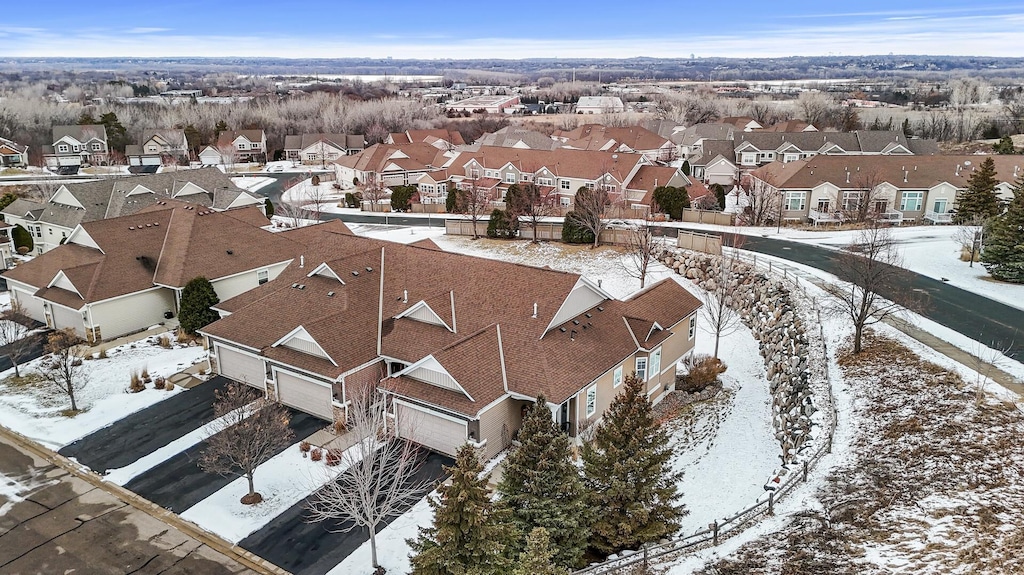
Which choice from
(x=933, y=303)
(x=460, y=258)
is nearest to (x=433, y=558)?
(x=460, y=258)

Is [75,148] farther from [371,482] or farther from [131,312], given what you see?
[371,482]

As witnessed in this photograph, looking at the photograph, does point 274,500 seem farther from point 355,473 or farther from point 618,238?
point 618,238

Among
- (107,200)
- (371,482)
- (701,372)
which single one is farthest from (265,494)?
(107,200)

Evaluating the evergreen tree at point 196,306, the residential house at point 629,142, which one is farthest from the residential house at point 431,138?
the evergreen tree at point 196,306

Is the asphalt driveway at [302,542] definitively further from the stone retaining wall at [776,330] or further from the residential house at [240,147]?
the residential house at [240,147]

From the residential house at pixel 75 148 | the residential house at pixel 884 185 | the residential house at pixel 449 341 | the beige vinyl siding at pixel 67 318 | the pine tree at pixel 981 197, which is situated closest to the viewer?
the residential house at pixel 449 341

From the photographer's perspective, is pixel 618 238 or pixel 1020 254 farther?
pixel 618 238
